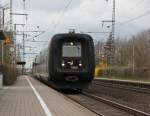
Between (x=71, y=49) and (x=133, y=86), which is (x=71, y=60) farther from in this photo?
(x=133, y=86)

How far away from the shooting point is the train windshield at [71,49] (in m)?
31.8

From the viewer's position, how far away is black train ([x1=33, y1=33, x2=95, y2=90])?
3116cm

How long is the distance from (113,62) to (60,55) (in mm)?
72176

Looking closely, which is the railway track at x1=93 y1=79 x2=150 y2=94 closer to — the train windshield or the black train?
the black train

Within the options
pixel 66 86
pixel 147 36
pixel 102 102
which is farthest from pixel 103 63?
pixel 102 102

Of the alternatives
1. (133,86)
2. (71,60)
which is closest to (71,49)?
(71,60)

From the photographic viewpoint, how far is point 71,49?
105 ft

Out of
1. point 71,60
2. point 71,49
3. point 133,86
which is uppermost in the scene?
point 71,49

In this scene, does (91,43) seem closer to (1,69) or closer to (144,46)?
(1,69)

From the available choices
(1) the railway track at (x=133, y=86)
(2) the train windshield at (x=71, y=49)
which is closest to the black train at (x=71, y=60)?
(2) the train windshield at (x=71, y=49)

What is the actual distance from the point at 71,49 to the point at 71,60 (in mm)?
806

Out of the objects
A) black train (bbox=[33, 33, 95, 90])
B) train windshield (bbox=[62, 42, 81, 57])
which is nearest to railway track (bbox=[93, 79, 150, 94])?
black train (bbox=[33, 33, 95, 90])

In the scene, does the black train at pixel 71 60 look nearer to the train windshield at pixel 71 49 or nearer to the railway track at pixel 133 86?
the train windshield at pixel 71 49

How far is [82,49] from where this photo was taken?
31844 mm
